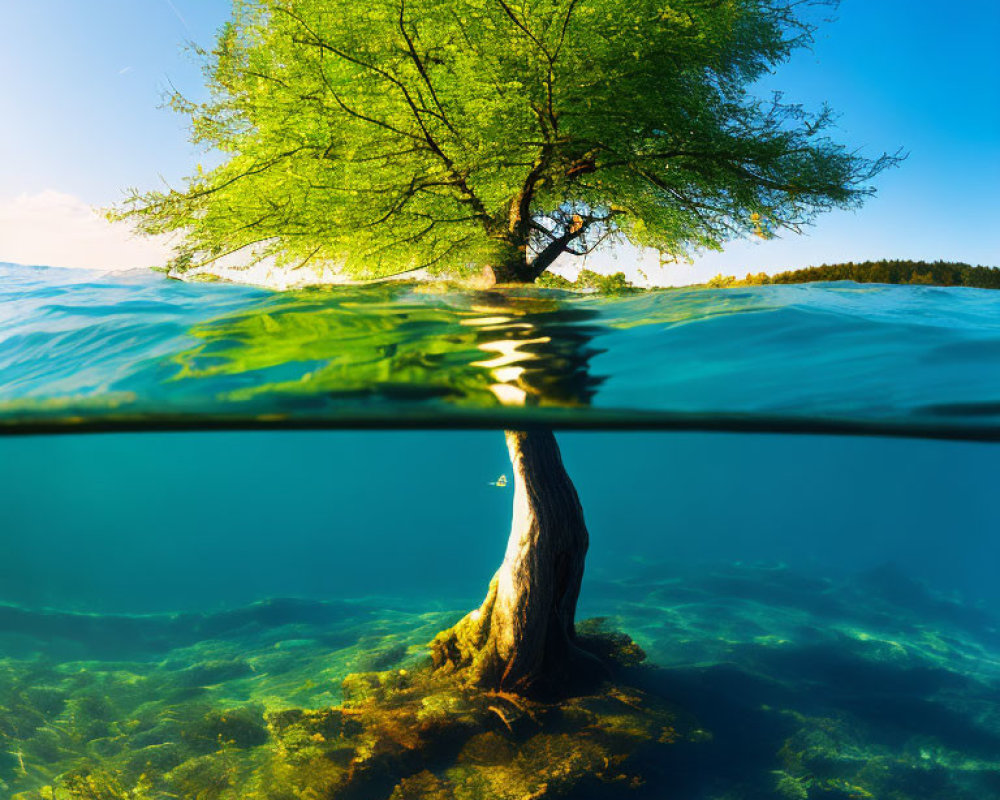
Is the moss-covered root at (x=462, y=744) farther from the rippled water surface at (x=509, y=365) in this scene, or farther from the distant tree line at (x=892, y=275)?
the distant tree line at (x=892, y=275)

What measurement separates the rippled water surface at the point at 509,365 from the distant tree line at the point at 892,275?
2410 millimetres

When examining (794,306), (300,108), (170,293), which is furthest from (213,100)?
(794,306)

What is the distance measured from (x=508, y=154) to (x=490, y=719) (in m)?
6.92

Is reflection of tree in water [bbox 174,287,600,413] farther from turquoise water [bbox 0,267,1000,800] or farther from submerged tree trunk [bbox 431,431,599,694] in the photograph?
submerged tree trunk [bbox 431,431,599,694]

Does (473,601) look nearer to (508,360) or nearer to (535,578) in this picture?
(535,578)

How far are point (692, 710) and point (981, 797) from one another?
361 cm

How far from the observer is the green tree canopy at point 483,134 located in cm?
571

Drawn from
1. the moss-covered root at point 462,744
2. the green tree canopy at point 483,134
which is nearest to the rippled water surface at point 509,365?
the green tree canopy at point 483,134

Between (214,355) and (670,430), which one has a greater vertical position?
(214,355)

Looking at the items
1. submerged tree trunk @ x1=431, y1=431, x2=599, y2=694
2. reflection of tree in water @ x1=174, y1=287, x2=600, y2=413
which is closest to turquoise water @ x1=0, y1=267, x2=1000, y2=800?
reflection of tree in water @ x1=174, y1=287, x2=600, y2=413

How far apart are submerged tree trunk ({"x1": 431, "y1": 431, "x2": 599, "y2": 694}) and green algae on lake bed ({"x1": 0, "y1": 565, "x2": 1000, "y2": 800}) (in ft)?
1.49

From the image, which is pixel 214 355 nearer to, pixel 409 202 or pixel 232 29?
pixel 409 202

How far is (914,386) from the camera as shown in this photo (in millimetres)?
4977

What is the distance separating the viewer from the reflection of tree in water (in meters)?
4.63
